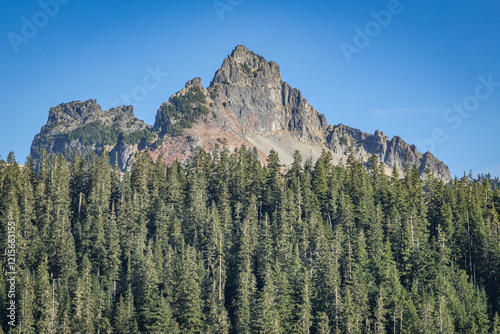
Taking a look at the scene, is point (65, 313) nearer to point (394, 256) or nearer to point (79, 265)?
point (79, 265)

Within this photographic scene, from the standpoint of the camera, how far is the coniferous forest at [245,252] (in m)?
76.9

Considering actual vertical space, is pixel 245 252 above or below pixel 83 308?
above

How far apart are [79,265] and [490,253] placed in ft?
208

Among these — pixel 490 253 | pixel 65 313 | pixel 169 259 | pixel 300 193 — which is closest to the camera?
pixel 65 313

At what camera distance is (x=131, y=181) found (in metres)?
107

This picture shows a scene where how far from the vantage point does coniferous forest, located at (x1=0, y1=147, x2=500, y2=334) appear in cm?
7688

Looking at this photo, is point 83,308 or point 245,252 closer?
point 83,308

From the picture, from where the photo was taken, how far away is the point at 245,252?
85.1 m

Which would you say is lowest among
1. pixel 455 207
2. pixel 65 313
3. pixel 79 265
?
pixel 65 313

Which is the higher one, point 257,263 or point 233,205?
point 233,205

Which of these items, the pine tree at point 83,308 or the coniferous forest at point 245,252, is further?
the coniferous forest at point 245,252

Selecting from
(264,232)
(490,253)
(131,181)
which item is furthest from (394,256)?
(131,181)

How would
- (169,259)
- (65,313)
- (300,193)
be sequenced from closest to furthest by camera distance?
(65,313)
(169,259)
(300,193)

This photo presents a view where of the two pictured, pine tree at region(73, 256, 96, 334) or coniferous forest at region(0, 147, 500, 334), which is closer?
pine tree at region(73, 256, 96, 334)
